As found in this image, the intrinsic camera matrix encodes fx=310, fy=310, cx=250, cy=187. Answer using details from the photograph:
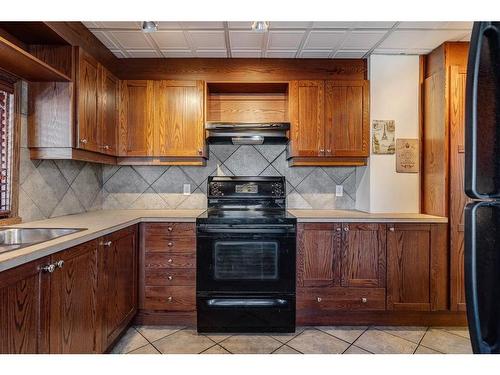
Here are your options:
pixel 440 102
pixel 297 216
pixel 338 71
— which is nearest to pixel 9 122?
pixel 297 216

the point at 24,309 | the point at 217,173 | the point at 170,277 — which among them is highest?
the point at 217,173

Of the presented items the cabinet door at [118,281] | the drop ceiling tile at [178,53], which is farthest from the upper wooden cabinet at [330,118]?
the cabinet door at [118,281]

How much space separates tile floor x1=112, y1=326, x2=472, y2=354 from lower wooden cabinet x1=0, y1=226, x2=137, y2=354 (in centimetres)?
23

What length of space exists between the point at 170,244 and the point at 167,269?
20 cm

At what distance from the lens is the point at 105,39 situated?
99.0 inches

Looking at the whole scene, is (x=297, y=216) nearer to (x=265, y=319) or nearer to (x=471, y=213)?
(x=265, y=319)

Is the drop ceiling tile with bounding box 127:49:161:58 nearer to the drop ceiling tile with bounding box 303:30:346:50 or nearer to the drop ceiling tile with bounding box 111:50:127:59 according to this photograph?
the drop ceiling tile with bounding box 111:50:127:59

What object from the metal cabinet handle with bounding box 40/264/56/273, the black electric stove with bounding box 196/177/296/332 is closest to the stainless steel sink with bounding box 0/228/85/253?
the metal cabinet handle with bounding box 40/264/56/273

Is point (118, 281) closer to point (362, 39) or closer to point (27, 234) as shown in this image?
point (27, 234)

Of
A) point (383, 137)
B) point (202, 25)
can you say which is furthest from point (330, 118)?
point (202, 25)

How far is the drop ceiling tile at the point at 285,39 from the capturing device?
2410 millimetres

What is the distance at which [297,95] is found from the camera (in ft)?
9.30

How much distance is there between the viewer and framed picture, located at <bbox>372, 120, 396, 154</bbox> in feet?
9.31
